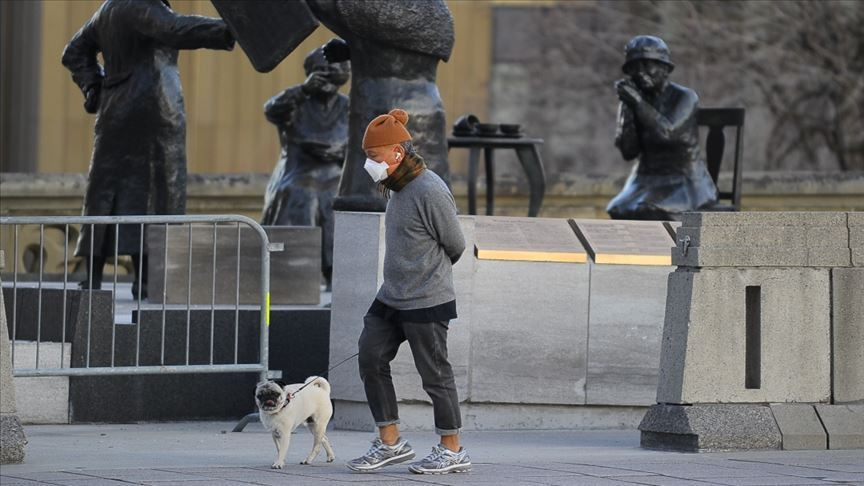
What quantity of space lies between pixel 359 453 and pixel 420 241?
5.52 ft

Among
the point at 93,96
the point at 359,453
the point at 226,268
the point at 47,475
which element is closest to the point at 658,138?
the point at 226,268

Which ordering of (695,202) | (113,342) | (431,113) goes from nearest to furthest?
1. (113,342)
2. (431,113)
3. (695,202)

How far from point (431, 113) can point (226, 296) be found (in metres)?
1.81

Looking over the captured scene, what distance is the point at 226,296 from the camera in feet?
45.7

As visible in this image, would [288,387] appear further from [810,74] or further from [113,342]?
[810,74]

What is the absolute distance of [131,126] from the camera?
14750 mm

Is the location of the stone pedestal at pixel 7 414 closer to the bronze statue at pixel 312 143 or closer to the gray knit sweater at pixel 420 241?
the gray knit sweater at pixel 420 241

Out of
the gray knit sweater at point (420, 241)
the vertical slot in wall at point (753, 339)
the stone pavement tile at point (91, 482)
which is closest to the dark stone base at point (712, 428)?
the vertical slot in wall at point (753, 339)

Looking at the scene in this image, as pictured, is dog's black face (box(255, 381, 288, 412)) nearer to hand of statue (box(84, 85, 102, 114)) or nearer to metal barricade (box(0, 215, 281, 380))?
metal barricade (box(0, 215, 281, 380))

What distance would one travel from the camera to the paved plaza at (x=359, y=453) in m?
9.91

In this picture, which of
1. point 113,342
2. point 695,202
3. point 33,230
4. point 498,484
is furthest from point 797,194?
point 498,484

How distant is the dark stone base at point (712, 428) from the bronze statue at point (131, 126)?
4555mm

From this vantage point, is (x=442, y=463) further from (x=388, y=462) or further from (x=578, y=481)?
(x=578, y=481)

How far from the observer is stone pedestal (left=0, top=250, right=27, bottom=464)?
10156mm
